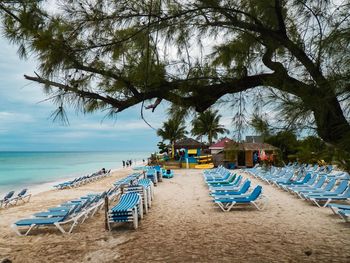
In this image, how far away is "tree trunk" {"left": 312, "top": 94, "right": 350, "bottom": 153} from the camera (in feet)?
7.34

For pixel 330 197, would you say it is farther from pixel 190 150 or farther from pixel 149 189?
pixel 190 150

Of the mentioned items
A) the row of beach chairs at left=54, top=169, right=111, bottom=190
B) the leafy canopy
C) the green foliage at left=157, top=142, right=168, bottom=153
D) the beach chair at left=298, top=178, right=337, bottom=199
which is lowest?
the beach chair at left=298, top=178, right=337, bottom=199

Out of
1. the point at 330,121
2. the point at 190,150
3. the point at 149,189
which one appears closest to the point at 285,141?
the point at 330,121

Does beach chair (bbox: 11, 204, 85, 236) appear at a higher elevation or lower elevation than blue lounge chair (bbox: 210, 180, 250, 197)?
lower

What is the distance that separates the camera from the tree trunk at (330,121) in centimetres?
224

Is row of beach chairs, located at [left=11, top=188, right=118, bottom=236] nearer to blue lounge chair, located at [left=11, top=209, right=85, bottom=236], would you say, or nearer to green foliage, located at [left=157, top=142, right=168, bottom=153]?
blue lounge chair, located at [left=11, top=209, right=85, bottom=236]

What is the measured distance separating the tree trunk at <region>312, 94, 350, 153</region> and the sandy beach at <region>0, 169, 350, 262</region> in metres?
3.12

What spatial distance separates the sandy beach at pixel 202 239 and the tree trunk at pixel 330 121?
3.12 meters

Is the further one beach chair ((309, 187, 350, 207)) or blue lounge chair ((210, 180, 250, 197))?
blue lounge chair ((210, 180, 250, 197))

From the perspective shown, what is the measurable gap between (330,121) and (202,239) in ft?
13.9

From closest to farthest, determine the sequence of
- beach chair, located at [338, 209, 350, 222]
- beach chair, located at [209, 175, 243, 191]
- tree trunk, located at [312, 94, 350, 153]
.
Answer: tree trunk, located at [312, 94, 350, 153] → beach chair, located at [338, 209, 350, 222] → beach chair, located at [209, 175, 243, 191]

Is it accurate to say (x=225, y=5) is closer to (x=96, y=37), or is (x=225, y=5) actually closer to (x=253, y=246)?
(x=96, y=37)

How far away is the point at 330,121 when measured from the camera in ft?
7.77

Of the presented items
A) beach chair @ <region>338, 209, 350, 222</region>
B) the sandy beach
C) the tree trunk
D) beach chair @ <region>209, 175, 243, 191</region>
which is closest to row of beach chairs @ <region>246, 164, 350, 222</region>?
beach chair @ <region>338, 209, 350, 222</region>
